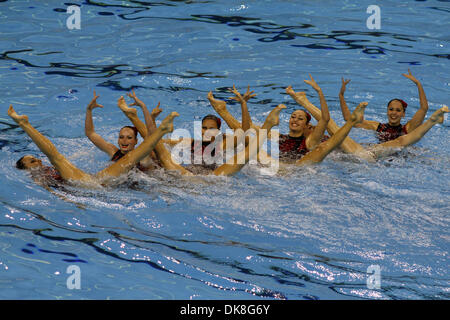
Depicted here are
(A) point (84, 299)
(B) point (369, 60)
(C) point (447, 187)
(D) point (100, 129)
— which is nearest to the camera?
(A) point (84, 299)

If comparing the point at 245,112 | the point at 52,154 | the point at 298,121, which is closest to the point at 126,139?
the point at 52,154

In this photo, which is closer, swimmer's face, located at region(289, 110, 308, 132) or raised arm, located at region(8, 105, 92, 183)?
raised arm, located at region(8, 105, 92, 183)

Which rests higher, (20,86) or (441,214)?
(20,86)

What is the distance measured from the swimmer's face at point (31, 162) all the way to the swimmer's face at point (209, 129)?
1.54 m

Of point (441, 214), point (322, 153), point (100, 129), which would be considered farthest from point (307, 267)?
point (100, 129)

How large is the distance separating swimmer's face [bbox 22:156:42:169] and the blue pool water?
11 centimetres

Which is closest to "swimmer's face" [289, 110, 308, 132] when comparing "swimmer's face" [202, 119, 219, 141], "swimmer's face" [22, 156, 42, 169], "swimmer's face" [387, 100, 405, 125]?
"swimmer's face" [202, 119, 219, 141]

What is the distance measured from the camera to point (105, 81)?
26.1 ft

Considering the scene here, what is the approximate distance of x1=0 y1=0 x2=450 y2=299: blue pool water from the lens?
4145 millimetres

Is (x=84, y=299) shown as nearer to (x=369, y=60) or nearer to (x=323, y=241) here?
(x=323, y=241)

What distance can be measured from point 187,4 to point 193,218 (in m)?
6.01

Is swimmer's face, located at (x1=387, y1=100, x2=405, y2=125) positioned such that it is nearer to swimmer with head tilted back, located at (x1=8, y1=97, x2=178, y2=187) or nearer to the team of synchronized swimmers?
the team of synchronized swimmers

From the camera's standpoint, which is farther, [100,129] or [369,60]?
[369,60]

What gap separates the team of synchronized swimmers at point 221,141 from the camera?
204 inches
